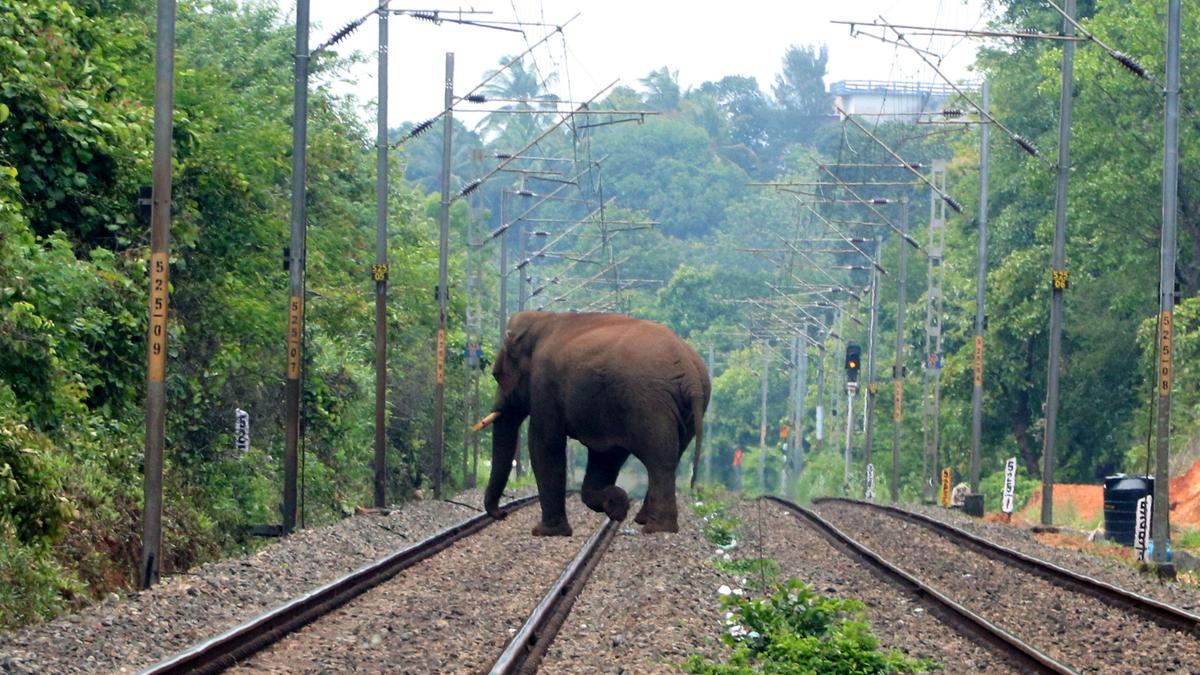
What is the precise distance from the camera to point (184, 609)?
14.8 metres

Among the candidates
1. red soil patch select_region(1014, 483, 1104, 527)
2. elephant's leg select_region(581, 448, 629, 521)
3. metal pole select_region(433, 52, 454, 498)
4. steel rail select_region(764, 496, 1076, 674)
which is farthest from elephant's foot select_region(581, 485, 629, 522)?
red soil patch select_region(1014, 483, 1104, 527)

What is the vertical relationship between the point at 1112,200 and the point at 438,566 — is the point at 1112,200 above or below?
above

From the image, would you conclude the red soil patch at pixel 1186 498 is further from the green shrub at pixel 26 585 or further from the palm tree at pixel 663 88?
the palm tree at pixel 663 88

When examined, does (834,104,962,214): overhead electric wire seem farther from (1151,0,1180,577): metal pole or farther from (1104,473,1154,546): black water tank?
(1104,473,1154,546): black water tank

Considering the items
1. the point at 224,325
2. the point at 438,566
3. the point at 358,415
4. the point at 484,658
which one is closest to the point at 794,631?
the point at 484,658

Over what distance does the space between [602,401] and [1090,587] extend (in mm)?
6209

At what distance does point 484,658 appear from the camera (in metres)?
12.5

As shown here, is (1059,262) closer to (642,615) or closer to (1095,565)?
(1095,565)

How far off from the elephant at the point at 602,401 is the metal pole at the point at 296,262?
3109 mm

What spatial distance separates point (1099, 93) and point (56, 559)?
37.8 m

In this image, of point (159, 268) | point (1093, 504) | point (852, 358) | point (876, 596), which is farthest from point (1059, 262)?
point (159, 268)

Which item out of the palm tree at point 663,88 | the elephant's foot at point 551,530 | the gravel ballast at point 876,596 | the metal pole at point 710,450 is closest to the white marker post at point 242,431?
the elephant's foot at point 551,530

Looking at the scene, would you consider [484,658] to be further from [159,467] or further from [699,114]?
[699,114]

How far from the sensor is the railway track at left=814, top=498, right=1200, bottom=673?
13.9 metres
